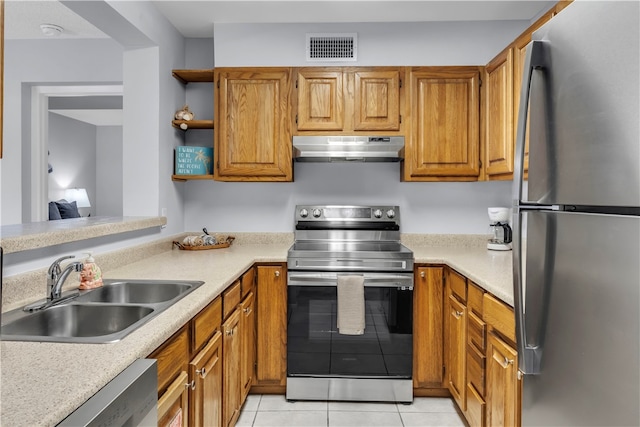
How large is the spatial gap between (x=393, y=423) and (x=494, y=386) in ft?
2.45

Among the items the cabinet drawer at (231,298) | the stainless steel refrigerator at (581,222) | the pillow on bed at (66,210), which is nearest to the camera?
the stainless steel refrigerator at (581,222)

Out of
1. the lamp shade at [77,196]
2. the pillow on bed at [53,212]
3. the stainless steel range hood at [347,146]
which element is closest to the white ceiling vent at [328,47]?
the stainless steel range hood at [347,146]

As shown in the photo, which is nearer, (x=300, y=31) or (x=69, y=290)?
(x=69, y=290)

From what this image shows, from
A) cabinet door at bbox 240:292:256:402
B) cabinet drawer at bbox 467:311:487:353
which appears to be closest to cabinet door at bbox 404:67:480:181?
cabinet drawer at bbox 467:311:487:353

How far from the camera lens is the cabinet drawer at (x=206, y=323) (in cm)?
148

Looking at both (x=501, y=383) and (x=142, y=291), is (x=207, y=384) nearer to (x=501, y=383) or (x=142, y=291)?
(x=142, y=291)

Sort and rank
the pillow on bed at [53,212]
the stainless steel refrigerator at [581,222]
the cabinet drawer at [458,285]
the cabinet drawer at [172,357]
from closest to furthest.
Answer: the stainless steel refrigerator at [581,222] < the cabinet drawer at [172,357] < the cabinet drawer at [458,285] < the pillow on bed at [53,212]

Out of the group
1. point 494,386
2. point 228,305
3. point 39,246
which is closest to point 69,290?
point 39,246

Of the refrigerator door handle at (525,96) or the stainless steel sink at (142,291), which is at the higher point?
the refrigerator door handle at (525,96)

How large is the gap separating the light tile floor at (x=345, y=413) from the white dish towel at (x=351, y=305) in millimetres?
455

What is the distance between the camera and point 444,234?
303 centimetres

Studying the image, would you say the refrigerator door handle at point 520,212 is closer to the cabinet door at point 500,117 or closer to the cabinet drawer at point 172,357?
the cabinet drawer at point 172,357

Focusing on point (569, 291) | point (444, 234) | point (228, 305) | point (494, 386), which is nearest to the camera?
point (569, 291)

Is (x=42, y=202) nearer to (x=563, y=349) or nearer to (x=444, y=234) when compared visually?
(x=444, y=234)
